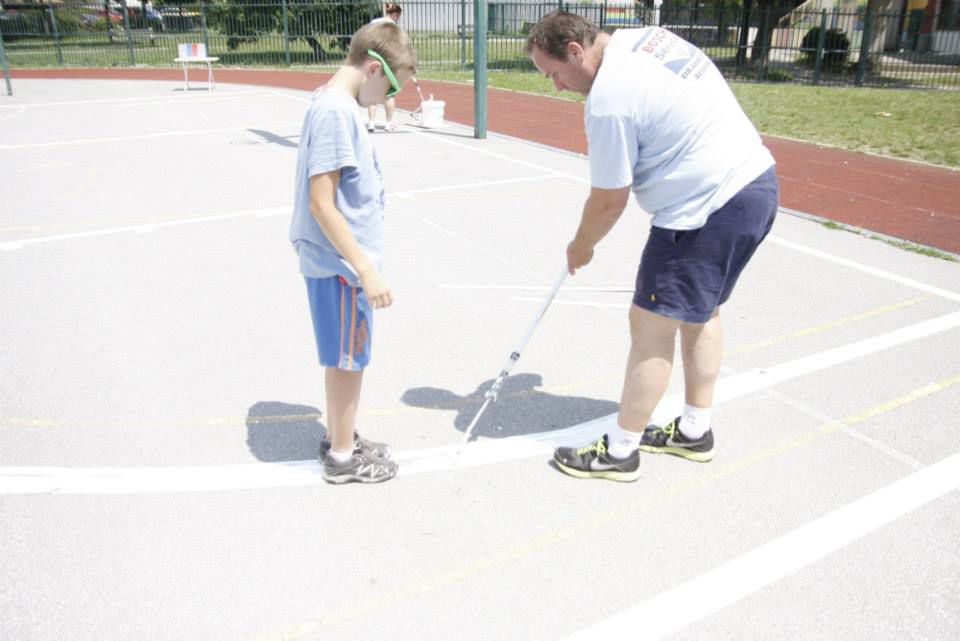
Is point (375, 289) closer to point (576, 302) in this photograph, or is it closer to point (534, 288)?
point (576, 302)

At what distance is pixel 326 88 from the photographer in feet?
8.93

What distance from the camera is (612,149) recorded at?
2.73m

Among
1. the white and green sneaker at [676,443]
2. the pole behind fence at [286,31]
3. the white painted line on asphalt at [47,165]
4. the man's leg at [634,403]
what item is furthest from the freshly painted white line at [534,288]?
the pole behind fence at [286,31]

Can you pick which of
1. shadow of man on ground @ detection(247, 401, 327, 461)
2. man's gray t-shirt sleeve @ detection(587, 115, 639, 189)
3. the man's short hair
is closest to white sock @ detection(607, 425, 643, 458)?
man's gray t-shirt sleeve @ detection(587, 115, 639, 189)

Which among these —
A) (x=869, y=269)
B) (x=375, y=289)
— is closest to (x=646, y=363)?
(x=375, y=289)

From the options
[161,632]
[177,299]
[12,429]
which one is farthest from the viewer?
[177,299]

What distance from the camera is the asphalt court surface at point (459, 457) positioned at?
2.57 metres

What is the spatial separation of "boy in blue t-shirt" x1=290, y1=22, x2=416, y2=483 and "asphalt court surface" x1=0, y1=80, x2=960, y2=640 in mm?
653

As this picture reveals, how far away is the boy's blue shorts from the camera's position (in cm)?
291

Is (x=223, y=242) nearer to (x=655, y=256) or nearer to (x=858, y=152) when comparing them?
(x=655, y=256)

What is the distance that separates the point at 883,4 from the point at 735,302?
23984 mm

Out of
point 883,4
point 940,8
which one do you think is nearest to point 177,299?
point 883,4

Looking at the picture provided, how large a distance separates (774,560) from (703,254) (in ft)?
3.73

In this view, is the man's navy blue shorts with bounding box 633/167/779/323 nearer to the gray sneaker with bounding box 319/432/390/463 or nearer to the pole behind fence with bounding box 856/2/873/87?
the gray sneaker with bounding box 319/432/390/463
